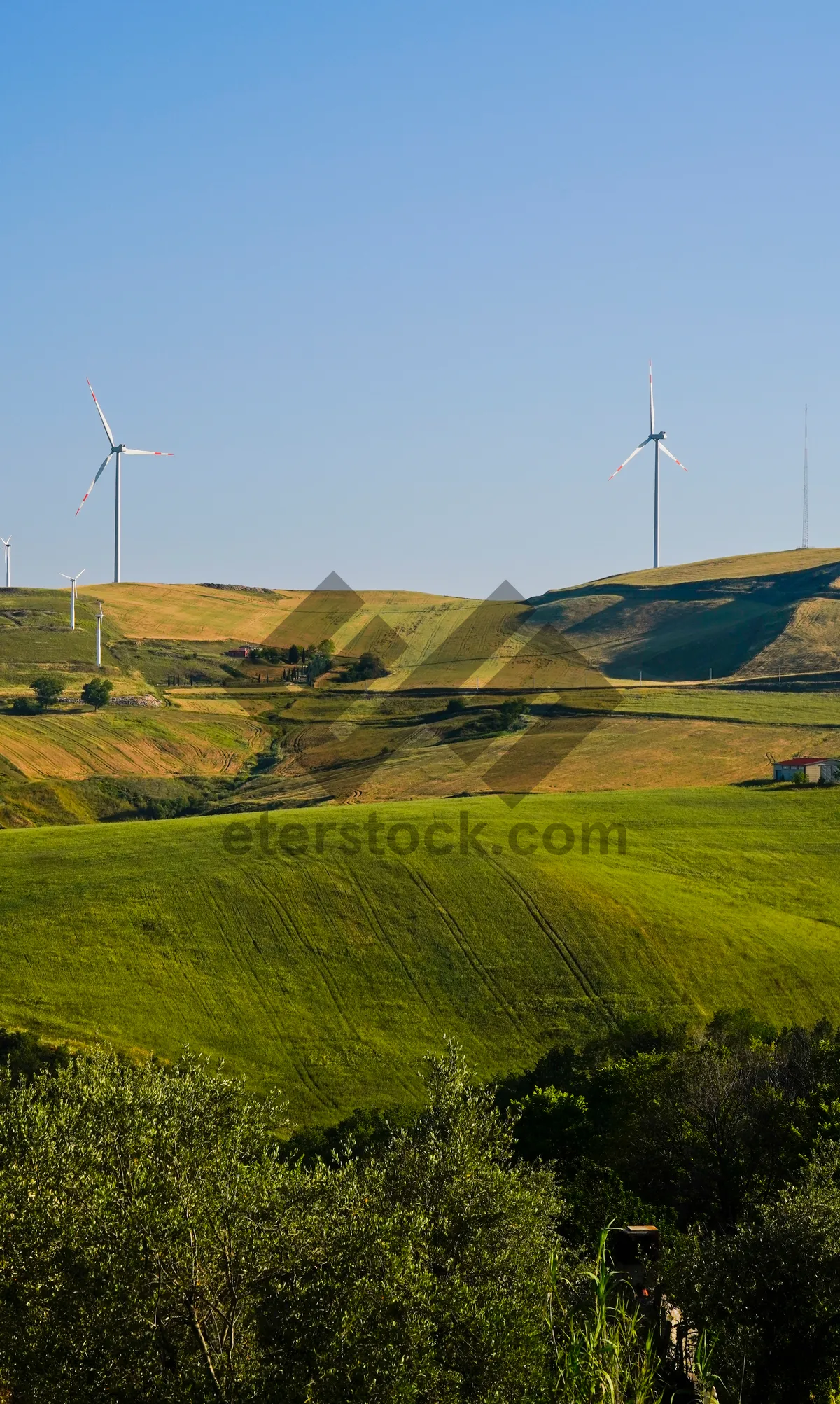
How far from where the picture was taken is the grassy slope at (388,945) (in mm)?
55188

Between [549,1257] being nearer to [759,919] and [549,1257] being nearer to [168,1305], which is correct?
[168,1305]

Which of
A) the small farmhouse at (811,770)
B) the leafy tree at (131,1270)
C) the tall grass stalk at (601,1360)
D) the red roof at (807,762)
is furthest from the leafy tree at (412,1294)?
the red roof at (807,762)

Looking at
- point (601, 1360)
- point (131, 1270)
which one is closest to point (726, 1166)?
point (601, 1360)

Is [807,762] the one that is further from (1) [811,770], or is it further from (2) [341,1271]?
(2) [341,1271]

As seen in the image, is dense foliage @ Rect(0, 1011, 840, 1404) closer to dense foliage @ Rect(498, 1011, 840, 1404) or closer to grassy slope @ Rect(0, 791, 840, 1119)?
dense foliage @ Rect(498, 1011, 840, 1404)

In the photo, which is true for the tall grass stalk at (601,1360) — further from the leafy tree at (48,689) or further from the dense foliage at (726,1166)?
the leafy tree at (48,689)

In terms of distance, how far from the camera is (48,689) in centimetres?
14438

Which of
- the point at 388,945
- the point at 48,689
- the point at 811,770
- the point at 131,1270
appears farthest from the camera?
the point at 48,689

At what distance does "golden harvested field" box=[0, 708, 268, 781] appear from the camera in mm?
122375

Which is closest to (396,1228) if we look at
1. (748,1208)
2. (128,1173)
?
(128,1173)

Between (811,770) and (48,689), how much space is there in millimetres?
85965

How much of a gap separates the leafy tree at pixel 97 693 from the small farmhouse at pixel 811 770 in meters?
78.4

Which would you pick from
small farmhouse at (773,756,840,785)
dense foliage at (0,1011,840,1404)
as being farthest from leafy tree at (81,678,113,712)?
dense foliage at (0,1011,840,1404)

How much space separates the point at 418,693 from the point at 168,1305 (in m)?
125
